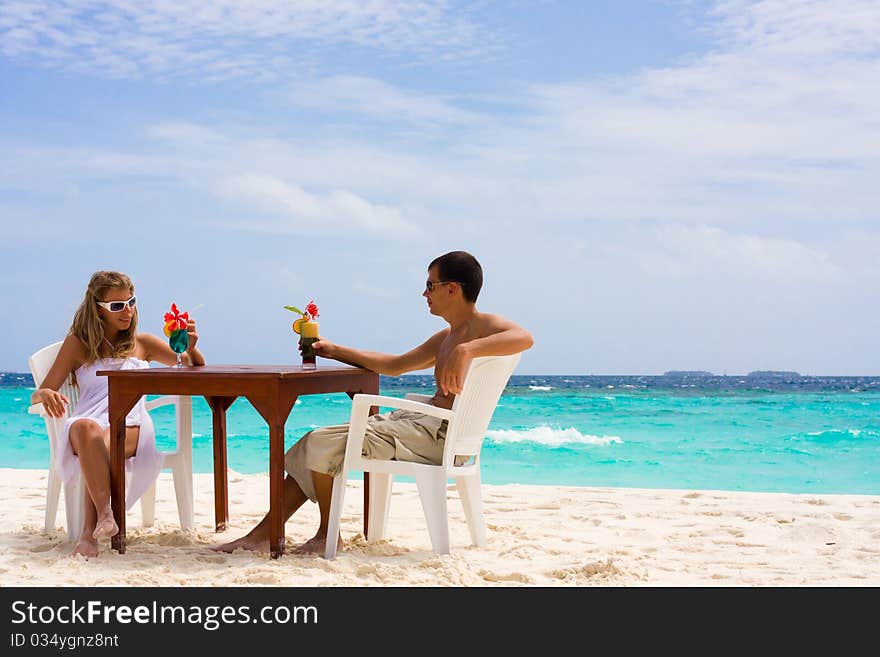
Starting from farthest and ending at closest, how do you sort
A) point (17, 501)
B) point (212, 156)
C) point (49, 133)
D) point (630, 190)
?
1. point (630, 190)
2. point (212, 156)
3. point (49, 133)
4. point (17, 501)

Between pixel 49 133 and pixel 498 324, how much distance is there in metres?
16.7

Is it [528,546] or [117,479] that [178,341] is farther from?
[528,546]

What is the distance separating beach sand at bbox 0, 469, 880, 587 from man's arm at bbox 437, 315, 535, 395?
692 mm

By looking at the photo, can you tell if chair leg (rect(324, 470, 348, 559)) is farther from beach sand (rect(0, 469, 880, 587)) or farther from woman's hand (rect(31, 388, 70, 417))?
woman's hand (rect(31, 388, 70, 417))

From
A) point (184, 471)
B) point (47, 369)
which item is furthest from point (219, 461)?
point (47, 369)

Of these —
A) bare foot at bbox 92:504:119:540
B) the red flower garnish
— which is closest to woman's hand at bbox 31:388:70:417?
bare foot at bbox 92:504:119:540

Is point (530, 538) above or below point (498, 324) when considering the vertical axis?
below

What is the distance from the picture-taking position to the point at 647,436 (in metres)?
16.1

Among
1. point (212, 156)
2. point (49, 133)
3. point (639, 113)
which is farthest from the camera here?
point (212, 156)

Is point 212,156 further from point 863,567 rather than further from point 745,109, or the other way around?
point 863,567

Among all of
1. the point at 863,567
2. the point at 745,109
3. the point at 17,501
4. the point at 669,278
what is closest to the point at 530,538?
the point at 863,567

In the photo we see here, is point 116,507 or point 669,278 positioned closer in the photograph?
point 116,507

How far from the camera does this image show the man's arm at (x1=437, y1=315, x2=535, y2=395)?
3.94 metres

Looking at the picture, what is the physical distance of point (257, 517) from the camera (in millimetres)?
5258
